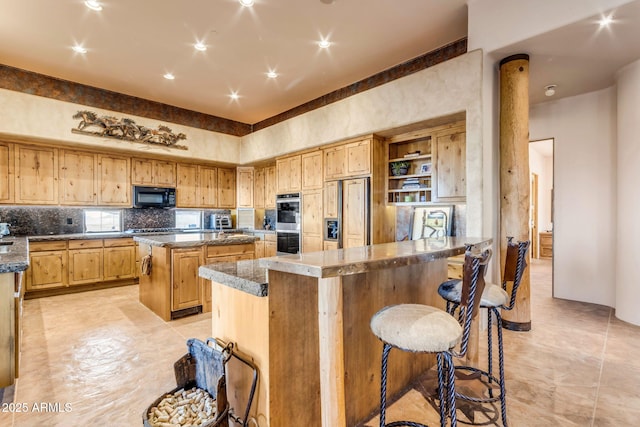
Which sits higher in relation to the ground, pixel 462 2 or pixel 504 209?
pixel 462 2

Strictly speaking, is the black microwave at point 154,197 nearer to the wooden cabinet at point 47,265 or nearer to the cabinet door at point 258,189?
the wooden cabinet at point 47,265

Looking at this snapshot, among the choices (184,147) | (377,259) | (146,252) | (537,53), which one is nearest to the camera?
(377,259)

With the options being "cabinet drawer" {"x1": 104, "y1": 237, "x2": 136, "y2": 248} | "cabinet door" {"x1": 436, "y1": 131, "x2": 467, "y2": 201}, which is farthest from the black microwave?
"cabinet door" {"x1": 436, "y1": 131, "x2": 467, "y2": 201}

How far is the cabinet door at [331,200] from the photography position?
4832mm

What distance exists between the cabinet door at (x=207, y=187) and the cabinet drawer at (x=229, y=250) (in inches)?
119

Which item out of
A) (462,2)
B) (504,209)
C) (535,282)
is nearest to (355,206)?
(504,209)

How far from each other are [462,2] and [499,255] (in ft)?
8.90

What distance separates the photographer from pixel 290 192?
573 centimetres

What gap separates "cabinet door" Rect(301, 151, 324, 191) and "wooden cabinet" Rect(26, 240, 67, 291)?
400 cm

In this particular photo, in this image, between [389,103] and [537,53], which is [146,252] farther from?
[537,53]

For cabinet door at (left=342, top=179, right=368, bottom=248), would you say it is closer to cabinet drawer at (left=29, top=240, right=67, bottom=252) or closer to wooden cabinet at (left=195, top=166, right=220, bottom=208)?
wooden cabinet at (left=195, top=166, right=220, bottom=208)

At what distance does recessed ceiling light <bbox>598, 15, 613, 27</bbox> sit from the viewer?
252 cm

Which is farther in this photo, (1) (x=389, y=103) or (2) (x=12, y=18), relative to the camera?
(1) (x=389, y=103)

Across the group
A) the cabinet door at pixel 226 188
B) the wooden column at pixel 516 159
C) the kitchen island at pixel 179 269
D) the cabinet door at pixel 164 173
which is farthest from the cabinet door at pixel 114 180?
the wooden column at pixel 516 159
